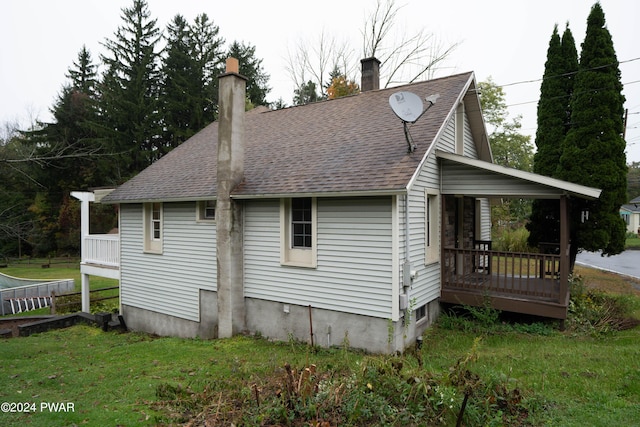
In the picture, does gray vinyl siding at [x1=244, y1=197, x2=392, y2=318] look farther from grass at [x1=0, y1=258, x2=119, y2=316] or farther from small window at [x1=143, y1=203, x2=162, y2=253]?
grass at [x1=0, y1=258, x2=119, y2=316]

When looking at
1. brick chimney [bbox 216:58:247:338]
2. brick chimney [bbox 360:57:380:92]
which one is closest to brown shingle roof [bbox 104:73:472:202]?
brick chimney [bbox 216:58:247:338]

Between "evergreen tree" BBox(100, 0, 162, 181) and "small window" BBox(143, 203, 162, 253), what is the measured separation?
23957mm

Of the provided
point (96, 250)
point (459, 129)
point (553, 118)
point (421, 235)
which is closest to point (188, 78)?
point (96, 250)

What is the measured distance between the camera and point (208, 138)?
47.2 ft

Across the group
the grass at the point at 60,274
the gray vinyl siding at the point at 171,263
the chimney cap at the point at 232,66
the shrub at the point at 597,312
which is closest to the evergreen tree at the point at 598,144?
the shrub at the point at 597,312

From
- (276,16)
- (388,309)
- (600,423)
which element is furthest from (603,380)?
(276,16)

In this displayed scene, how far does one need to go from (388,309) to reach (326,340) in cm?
169

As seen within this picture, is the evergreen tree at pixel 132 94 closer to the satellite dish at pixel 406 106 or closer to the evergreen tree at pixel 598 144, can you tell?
the satellite dish at pixel 406 106

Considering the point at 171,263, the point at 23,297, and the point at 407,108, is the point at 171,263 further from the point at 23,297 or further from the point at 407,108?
the point at 23,297

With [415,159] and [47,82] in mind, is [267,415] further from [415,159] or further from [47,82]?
[47,82]

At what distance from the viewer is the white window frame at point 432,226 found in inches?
348

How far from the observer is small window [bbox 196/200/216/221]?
34.3ft

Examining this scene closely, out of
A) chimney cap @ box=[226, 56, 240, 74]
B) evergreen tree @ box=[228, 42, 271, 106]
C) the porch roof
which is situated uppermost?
evergreen tree @ box=[228, 42, 271, 106]

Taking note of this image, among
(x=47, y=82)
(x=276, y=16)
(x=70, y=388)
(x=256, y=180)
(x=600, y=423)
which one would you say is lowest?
(x=70, y=388)
